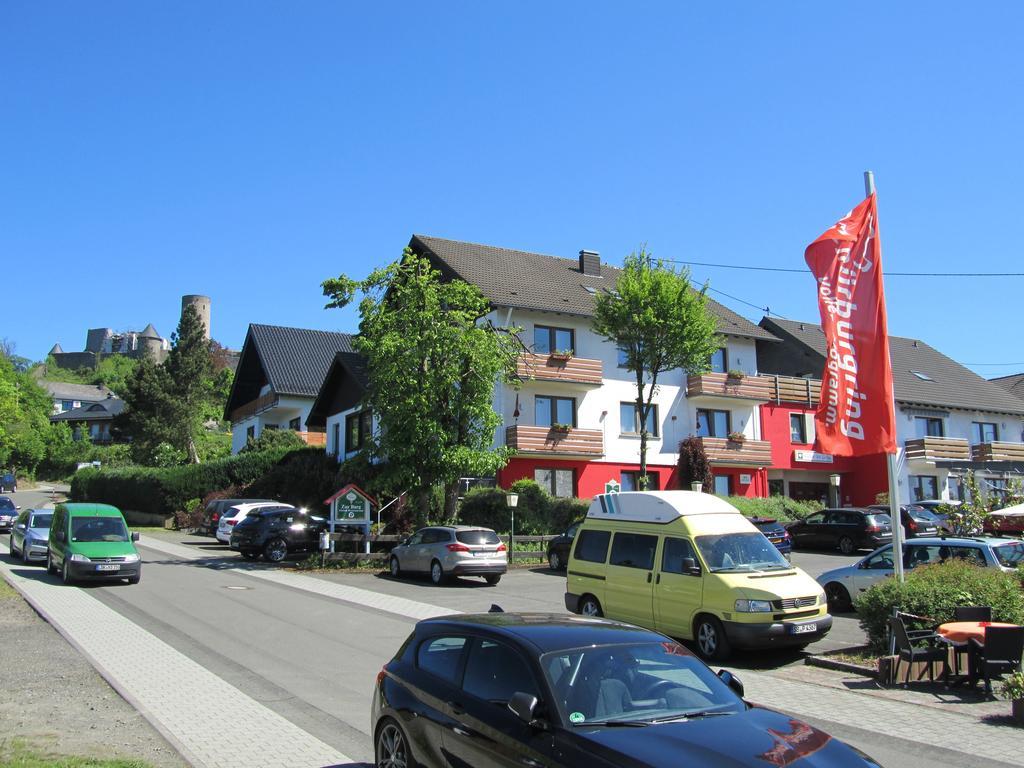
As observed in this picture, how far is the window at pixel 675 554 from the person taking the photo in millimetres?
12703

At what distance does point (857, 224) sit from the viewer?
1338 centimetres

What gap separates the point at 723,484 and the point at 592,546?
26477 mm

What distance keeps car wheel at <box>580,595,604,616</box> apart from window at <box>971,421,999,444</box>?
40454 millimetres

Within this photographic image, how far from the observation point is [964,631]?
1006 centimetres

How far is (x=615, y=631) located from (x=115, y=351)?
19383cm

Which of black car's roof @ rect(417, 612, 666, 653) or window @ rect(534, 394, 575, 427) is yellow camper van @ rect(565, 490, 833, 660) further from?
window @ rect(534, 394, 575, 427)

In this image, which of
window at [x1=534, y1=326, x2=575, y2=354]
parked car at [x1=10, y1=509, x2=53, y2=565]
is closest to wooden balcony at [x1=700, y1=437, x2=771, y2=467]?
window at [x1=534, y1=326, x2=575, y2=354]

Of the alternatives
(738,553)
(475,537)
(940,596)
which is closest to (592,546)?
(738,553)

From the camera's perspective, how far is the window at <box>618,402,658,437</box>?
38.0m

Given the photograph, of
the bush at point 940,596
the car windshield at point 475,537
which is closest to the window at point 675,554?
the bush at point 940,596

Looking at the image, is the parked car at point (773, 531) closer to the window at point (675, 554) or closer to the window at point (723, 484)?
the window at point (675, 554)

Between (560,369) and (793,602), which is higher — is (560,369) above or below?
above

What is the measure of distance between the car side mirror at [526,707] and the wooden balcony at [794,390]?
129ft

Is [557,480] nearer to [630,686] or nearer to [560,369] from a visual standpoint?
[560,369]
